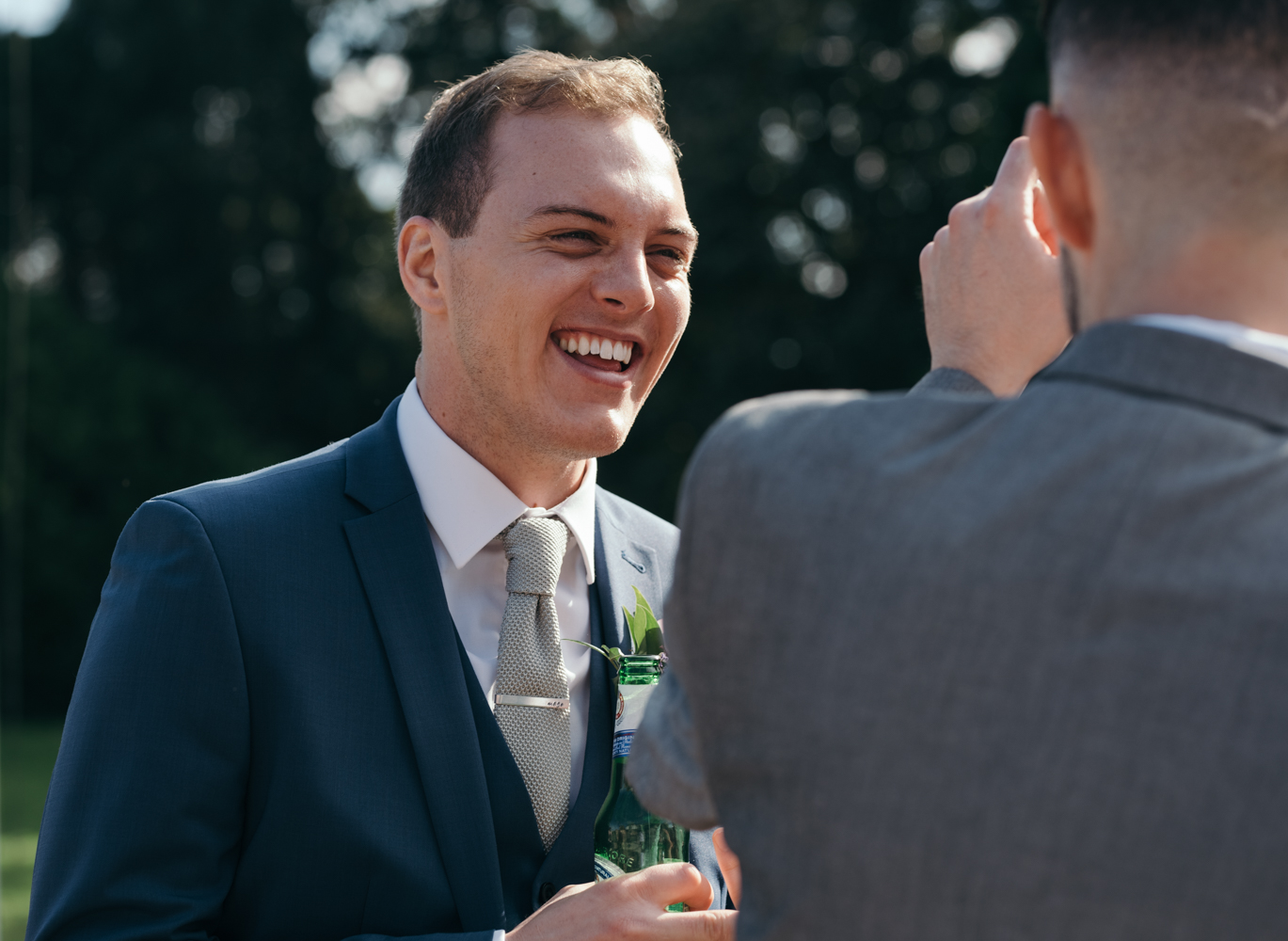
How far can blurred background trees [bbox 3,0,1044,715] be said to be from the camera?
20078 mm

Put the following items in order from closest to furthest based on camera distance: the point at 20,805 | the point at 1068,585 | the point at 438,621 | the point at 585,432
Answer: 1. the point at 1068,585
2. the point at 438,621
3. the point at 585,432
4. the point at 20,805

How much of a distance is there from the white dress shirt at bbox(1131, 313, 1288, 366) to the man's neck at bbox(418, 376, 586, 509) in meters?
1.71

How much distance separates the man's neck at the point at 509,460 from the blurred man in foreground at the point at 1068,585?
146cm

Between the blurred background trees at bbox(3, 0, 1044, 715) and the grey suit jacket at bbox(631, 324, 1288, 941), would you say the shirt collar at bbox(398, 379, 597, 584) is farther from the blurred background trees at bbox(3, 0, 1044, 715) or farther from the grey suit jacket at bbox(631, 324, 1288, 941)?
the blurred background trees at bbox(3, 0, 1044, 715)

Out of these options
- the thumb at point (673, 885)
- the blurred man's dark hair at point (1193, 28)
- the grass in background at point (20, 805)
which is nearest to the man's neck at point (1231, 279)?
the blurred man's dark hair at point (1193, 28)

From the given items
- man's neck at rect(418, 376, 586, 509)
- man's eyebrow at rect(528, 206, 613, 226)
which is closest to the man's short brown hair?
man's eyebrow at rect(528, 206, 613, 226)

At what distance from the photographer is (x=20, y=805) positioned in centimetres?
1616

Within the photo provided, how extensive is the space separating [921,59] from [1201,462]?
20347 millimetres

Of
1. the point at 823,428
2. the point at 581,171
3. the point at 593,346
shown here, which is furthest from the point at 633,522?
the point at 823,428

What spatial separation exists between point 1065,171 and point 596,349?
1553 mm

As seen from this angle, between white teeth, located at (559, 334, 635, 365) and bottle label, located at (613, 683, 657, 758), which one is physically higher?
white teeth, located at (559, 334, 635, 365)

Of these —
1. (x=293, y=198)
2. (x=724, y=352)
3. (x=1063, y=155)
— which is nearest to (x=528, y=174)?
(x=1063, y=155)

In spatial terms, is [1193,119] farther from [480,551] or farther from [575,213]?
[480,551]

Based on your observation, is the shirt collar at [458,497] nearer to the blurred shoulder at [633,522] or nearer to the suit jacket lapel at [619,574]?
the suit jacket lapel at [619,574]
